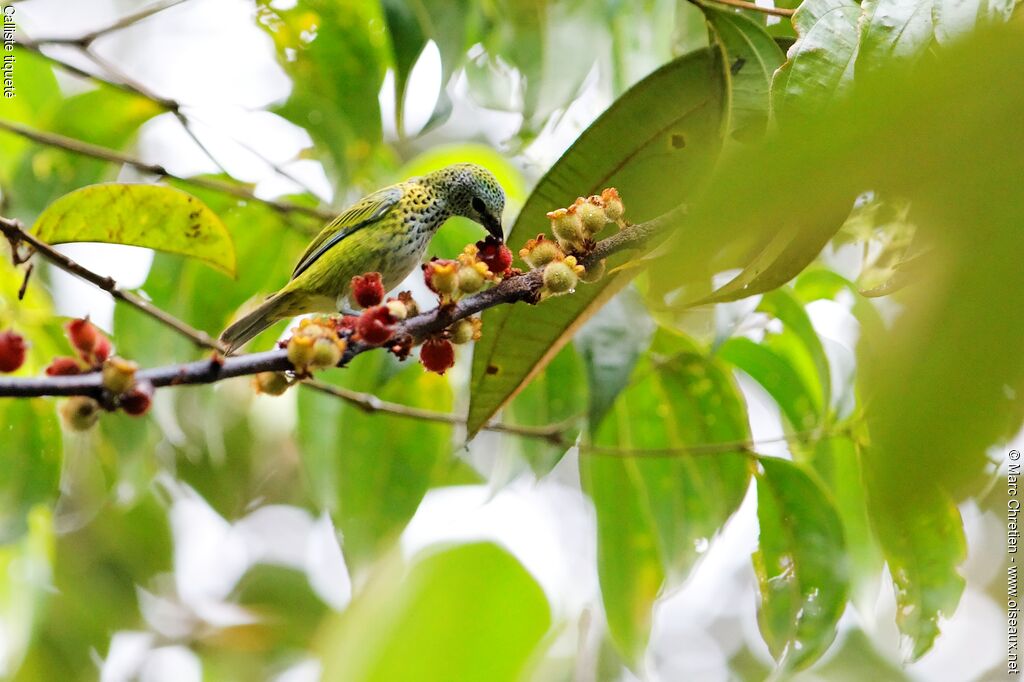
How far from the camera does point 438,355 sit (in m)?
1.69

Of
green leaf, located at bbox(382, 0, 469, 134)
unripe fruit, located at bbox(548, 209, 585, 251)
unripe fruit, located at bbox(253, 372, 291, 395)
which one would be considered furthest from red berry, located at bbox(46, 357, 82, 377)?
green leaf, located at bbox(382, 0, 469, 134)

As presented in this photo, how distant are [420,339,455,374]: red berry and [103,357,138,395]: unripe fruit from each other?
540mm

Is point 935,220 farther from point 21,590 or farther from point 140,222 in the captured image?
point 21,590

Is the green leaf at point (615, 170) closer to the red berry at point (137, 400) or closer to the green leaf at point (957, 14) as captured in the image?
the green leaf at point (957, 14)

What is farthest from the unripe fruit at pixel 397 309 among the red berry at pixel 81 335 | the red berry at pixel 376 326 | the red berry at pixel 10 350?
the red berry at pixel 10 350

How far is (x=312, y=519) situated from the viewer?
22.1 ft

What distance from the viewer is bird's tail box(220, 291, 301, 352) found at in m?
2.36

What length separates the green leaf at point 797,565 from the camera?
2.44 meters

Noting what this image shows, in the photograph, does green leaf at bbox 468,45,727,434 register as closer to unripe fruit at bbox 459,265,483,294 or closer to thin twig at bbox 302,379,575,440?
unripe fruit at bbox 459,265,483,294

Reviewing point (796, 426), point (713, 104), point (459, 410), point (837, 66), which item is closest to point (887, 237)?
point (713, 104)

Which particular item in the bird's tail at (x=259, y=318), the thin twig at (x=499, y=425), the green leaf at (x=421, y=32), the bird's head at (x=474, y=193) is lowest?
the thin twig at (x=499, y=425)

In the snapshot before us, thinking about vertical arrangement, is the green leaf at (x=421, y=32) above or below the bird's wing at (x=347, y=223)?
above

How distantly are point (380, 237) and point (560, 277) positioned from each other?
3.84ft

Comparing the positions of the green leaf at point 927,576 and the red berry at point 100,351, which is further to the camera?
the green leaf at point 927,576
